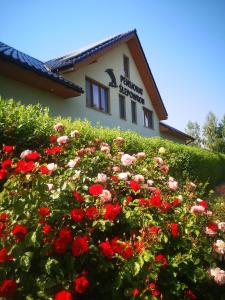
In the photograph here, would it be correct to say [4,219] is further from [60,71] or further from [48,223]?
[60,71]

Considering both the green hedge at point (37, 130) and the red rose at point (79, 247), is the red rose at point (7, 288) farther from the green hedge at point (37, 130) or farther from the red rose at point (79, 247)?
the green hedge at point (37, 130)

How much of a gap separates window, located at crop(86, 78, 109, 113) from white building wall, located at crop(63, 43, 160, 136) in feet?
0.81

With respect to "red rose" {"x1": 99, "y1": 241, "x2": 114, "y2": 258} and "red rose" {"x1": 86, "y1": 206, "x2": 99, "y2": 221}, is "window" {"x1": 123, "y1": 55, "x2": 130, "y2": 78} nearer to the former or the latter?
"red rose" {"x1": 86, "y1": 206, "x2": 99, "y2": 221}

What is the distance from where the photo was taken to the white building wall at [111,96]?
13.8 m

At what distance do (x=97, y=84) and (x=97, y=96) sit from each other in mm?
694

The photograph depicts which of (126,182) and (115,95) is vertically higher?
(115,95)

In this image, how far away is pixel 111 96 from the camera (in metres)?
16.8

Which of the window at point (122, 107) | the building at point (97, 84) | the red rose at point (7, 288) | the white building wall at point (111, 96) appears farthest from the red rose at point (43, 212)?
the window at point (122, 107)

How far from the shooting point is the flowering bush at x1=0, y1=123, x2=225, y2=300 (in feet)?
8.37

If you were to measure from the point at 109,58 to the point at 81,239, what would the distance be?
52.2 feet

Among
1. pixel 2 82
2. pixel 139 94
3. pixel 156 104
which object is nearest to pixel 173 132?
pixel 156 104

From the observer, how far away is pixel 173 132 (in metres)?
27.3

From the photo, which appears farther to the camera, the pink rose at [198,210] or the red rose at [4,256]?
the pink rose at [198,210]

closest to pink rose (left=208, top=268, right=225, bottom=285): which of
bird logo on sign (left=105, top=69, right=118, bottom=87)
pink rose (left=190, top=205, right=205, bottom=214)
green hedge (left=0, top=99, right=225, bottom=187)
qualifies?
pink rose (left=190, top=205, right=205, bottom=214)
